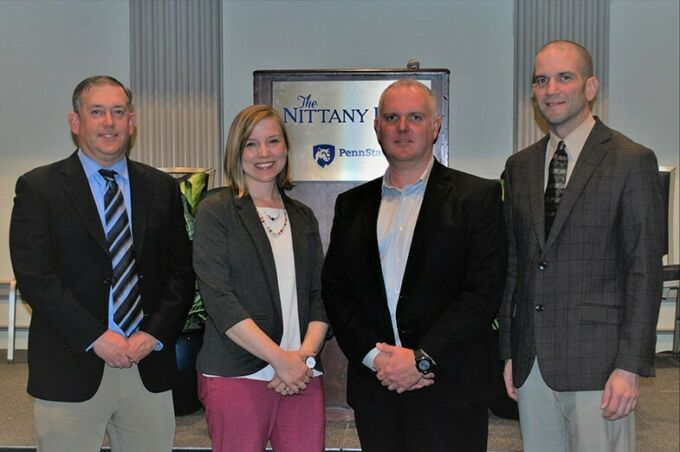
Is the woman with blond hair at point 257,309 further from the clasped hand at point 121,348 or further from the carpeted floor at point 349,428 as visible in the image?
the carpeted floor at point 349,428

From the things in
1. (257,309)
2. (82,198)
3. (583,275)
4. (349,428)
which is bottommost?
(349,428)

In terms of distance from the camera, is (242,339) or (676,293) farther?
(676,293)

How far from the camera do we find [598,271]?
2307mm

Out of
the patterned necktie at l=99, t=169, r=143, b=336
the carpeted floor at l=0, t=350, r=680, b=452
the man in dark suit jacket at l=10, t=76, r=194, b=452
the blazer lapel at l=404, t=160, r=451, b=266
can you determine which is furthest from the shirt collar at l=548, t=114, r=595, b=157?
the carpeted floor at l=0, t=350, r=680, b=452

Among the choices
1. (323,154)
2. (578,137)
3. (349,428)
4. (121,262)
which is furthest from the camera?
(349,428)

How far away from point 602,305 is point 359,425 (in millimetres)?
844

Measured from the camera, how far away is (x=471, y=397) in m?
2.37

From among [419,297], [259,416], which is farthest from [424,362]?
[259,416]

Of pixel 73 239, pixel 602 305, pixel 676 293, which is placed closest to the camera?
pixel 602 305

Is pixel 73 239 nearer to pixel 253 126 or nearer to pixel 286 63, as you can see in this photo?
pixel 253 126

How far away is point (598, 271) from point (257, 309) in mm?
1044

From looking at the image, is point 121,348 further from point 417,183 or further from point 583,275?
point 583,275

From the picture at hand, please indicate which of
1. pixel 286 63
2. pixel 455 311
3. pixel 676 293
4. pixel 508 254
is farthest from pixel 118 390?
pixel 676 293

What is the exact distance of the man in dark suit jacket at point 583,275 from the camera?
2256 millimetres
